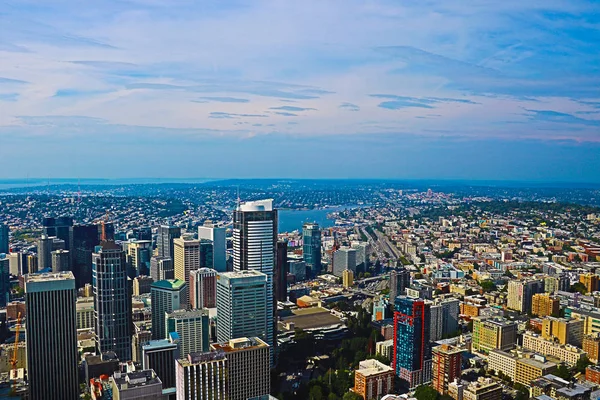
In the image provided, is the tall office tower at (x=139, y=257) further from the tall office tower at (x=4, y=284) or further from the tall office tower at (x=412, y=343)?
the tall office tower at (x=412, y=343)

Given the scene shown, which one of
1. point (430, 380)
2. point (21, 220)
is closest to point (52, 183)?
point (21, 220)

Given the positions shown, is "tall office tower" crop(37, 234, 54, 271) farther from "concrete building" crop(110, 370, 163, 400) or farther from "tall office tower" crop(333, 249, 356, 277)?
"concrete building" crop(110, 370, 163, 400)

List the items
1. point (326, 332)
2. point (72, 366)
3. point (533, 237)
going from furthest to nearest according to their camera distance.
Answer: point (533, 237), point (326, 332), point (72, 366)

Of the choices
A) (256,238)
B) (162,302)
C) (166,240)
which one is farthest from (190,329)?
(166,240)

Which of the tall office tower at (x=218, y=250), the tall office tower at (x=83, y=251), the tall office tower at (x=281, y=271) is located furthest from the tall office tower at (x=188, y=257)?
the tall office tower at (x=83, y=251)

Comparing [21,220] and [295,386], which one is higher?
[21,220]

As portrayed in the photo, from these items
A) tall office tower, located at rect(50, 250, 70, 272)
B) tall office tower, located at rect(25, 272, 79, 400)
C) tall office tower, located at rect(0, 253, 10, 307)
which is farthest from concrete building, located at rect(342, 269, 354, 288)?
tall office tower, located at rect(25, 272, 79, 400)

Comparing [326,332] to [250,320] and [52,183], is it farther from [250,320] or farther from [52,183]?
[52,183]

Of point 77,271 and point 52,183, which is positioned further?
point 52,183
